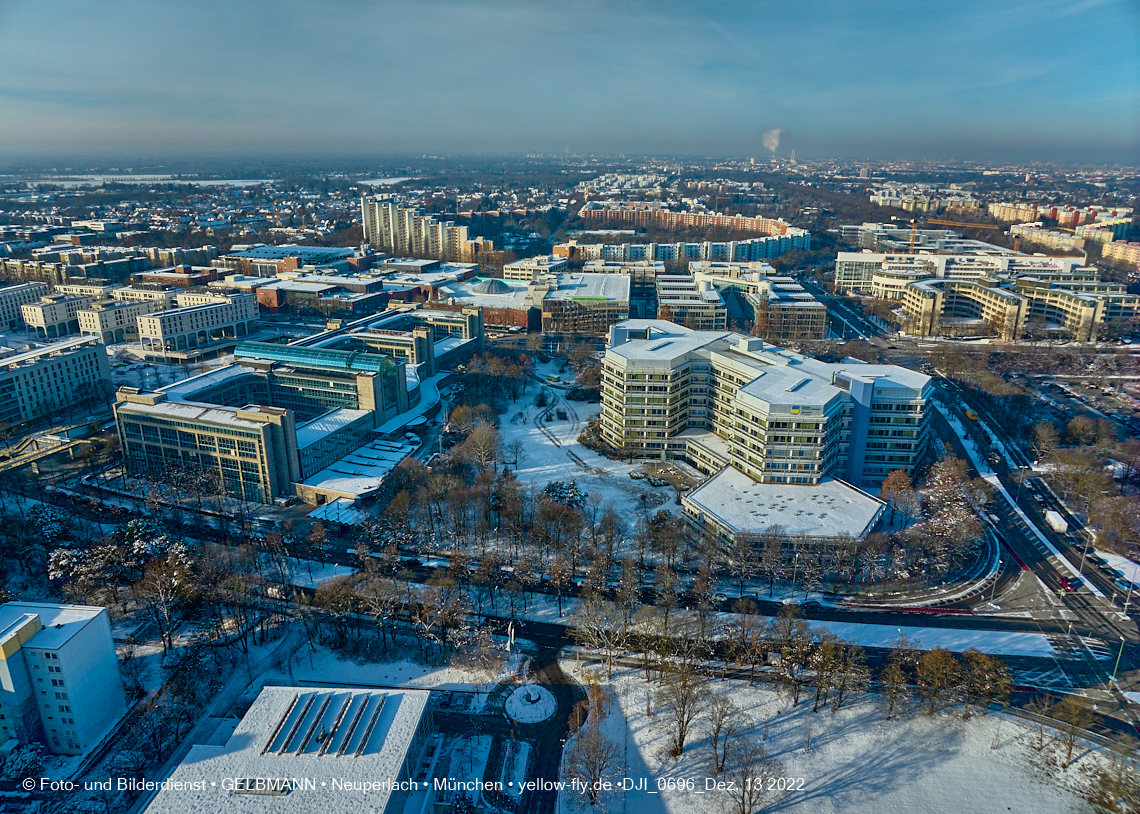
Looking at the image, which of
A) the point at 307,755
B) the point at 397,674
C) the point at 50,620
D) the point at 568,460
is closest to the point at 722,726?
the point at 397,674

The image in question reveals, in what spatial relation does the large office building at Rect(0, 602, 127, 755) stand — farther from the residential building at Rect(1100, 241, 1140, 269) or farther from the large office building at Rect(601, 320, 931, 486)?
the residential building at Rect(1100, 241, 1140, 269)

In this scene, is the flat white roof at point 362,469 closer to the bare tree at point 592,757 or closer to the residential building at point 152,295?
the bare tree at point 592,757

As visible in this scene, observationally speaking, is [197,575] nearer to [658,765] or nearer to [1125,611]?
[658,765]

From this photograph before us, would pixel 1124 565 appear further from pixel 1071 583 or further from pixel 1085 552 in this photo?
pixel 1071 583

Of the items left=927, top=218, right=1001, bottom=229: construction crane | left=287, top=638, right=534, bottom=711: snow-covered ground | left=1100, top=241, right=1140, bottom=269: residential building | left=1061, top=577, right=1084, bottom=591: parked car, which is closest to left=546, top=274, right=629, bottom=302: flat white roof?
left=1061, top=577, right=1084, bottom=591: parked car

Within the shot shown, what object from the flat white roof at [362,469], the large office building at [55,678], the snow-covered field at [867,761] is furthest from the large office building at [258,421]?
the snow-covered field at [867,761]

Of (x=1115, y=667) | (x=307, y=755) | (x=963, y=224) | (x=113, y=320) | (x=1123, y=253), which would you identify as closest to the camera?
(x=307, y=755)
